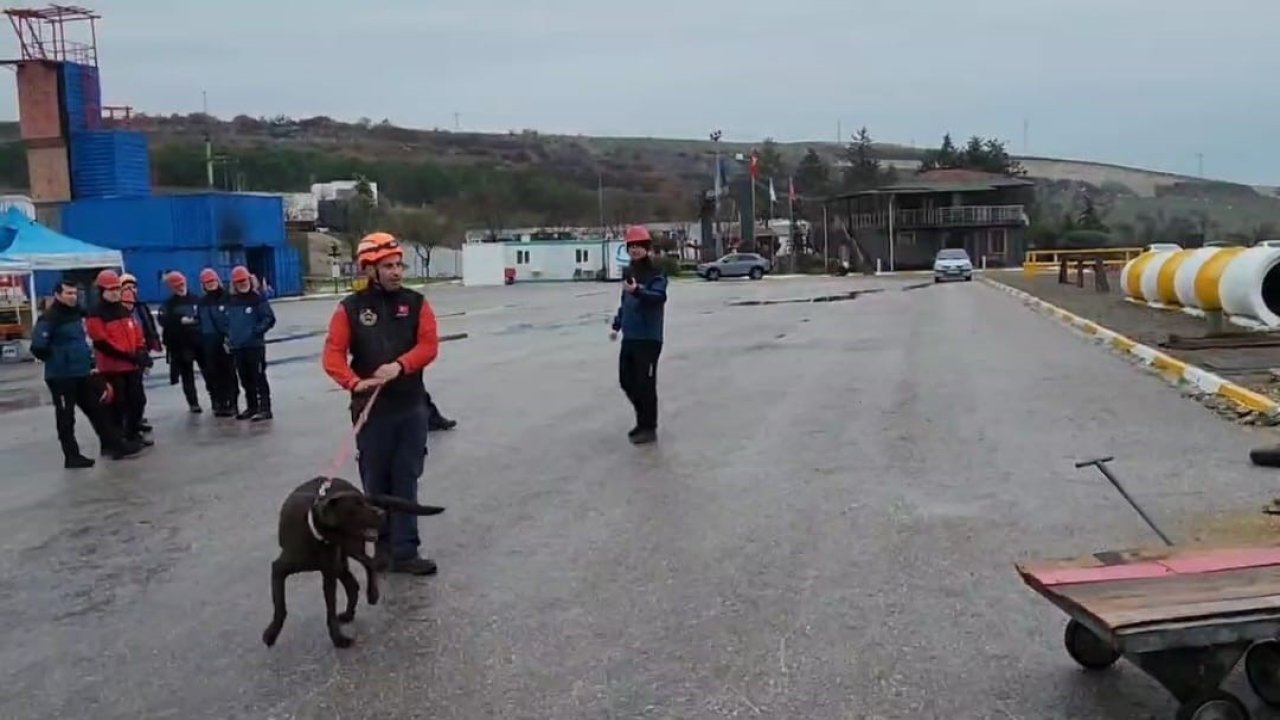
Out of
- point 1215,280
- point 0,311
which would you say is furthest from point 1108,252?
point 0,311

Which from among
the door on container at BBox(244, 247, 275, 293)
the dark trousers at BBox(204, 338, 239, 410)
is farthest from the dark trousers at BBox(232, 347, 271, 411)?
the door on container at BBox(244, 247, 275, 293)

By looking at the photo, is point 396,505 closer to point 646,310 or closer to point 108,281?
point 646,310

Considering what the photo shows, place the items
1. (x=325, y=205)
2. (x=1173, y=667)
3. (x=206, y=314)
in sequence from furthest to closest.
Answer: (x=325, y=205)
(x=206, y=314)
(x=1173, y=667)

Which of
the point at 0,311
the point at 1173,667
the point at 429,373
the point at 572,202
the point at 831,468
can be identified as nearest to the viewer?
the point at 1173,667

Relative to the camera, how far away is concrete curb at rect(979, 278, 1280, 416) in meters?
11.9

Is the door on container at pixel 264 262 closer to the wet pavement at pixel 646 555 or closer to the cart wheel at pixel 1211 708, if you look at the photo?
the wet pavement at pixel 646 555

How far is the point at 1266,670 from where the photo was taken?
465cm

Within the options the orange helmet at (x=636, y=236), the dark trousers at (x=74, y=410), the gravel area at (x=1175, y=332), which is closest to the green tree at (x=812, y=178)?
the gravel area at (x=1175, y=332)

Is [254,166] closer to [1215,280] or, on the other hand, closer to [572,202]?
[572,202]

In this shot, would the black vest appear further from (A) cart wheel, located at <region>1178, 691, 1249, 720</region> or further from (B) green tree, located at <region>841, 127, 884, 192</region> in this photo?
(B) green tree, located at <region>841, 127, 884, 192</region>

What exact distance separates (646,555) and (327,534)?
204 centimetres

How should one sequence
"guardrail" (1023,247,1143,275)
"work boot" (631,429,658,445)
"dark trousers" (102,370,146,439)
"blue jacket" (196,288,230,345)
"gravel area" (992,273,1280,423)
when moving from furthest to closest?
"guardrail" (1023,247,1143,275) → "blue jacket" (196,288,230,345) → "gravel area" (992,273,1280,423) → "dark trousers" (102,370,146,439) → "work boot" (631,429,658,445)

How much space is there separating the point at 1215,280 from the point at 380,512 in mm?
18022

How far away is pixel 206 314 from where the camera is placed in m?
14.8
